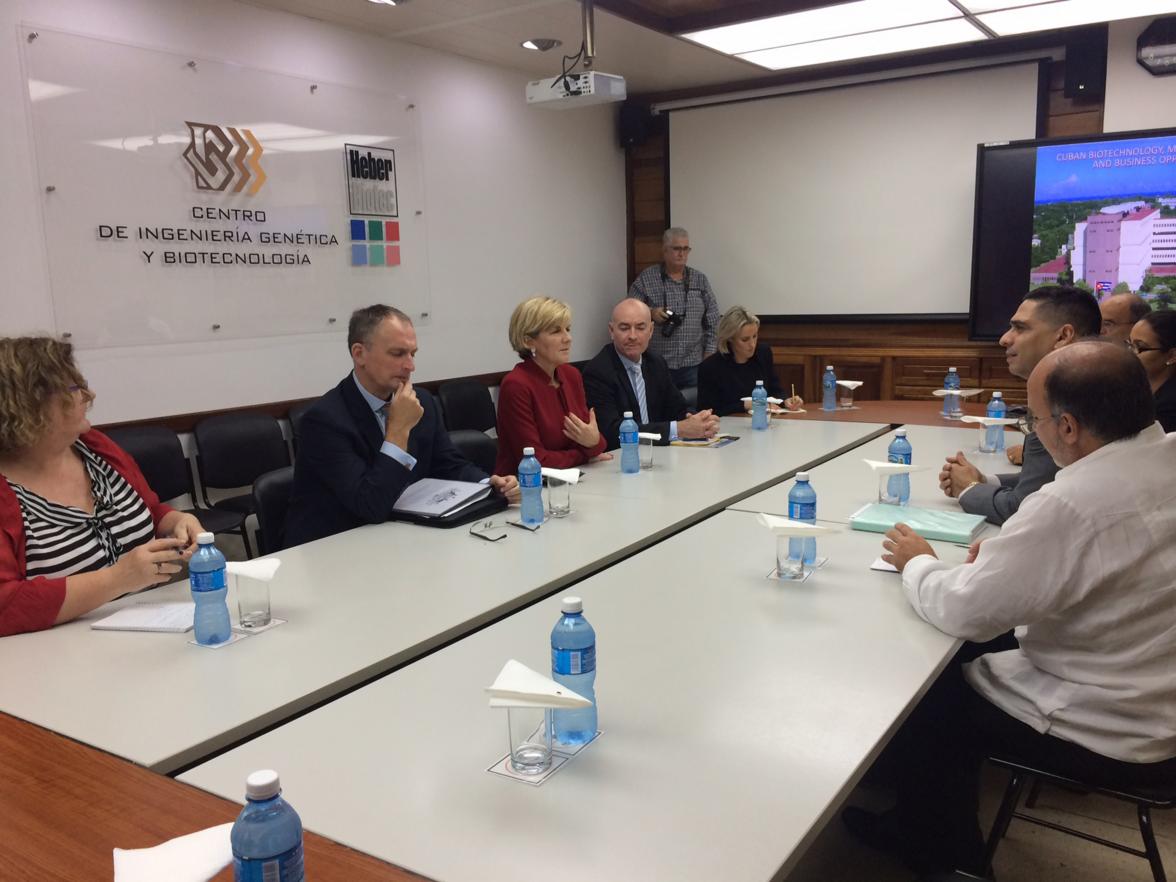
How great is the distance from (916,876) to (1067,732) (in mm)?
670

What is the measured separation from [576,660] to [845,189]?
224 inches

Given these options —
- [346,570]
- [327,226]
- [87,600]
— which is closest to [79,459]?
[87,600]

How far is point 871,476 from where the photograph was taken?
126 inches

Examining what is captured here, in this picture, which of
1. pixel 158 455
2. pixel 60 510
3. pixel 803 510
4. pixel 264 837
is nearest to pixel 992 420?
pixel 803 510

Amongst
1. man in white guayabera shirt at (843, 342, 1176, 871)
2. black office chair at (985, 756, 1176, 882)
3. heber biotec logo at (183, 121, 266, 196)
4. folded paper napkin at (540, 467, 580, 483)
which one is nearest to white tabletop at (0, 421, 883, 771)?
folded paper napkin at (540, 467, 580, 483)

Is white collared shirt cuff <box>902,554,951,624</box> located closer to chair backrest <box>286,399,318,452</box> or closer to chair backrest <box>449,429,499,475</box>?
chair backrest <box>449,429,499,475</box>

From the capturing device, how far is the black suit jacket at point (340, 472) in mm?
2664

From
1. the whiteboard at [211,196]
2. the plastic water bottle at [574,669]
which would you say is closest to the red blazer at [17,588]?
the plastic water bottle at [574,669]

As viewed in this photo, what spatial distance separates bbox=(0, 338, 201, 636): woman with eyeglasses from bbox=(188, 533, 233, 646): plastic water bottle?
7.7 inches

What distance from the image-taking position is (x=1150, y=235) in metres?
5.28

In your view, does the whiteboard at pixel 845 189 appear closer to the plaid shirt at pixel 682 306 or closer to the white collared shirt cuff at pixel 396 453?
the plaid shirt at pixel 682 306

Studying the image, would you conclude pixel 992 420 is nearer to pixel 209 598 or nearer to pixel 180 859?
pixel 209 598

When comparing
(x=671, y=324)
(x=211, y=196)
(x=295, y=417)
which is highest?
(x=211, y=196)

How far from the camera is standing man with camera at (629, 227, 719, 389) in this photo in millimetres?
6531
